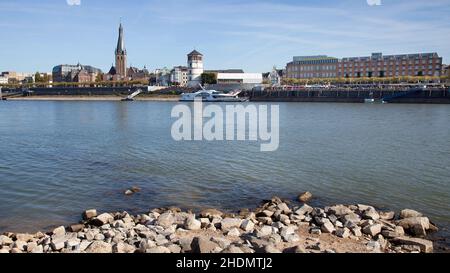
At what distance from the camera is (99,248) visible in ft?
25.8

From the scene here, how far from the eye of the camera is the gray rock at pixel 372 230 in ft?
30.5

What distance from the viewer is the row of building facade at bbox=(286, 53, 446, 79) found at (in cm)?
10831

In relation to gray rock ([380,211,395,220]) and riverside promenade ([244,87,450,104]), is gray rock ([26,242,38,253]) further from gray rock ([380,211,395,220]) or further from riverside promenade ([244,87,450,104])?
riverside promenade ([244,87,450,104])

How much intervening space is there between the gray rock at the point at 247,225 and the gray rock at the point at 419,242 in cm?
292

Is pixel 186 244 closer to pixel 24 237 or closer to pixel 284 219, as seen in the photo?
pixel 284 219

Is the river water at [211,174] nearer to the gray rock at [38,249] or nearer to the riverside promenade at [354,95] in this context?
the gray rock at [38,249]

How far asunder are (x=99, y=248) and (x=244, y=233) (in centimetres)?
299

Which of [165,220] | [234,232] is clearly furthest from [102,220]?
[234,232]

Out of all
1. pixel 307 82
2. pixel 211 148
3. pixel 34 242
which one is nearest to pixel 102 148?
pixel 211 148

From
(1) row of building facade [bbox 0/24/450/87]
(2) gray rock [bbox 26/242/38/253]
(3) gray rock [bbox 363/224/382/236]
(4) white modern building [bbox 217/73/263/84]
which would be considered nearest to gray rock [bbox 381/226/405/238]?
(3) gray rock [bbox 363/224/382/236]

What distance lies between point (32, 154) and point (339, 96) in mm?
67969

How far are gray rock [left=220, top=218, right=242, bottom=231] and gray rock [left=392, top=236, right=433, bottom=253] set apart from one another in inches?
128

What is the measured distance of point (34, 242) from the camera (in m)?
8.48

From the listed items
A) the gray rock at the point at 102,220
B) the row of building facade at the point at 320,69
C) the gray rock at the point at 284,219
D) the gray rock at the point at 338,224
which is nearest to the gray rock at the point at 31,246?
the gray rock at the point at 102,220
